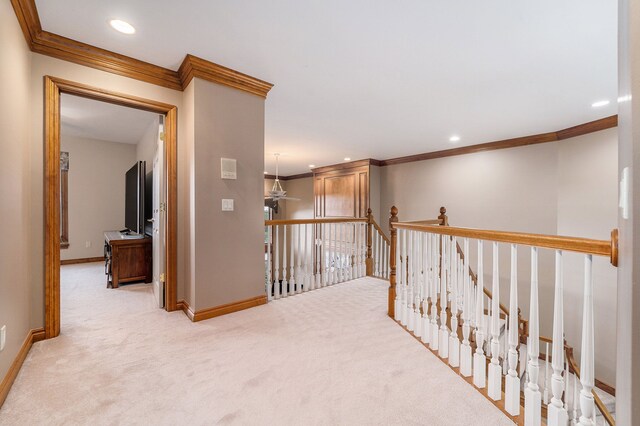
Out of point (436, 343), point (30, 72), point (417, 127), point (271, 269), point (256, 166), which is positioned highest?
point (417, 127)

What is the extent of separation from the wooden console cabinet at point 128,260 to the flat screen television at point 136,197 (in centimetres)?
27

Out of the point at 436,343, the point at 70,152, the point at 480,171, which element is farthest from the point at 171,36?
the point at 480,171

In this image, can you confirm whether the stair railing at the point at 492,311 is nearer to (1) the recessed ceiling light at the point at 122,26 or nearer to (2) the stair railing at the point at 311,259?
(2) the stair railing at the point at 311,259

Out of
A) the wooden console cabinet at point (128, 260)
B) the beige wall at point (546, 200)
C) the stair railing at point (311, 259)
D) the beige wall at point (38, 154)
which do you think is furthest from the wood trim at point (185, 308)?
the beige wall at point (546, 200)

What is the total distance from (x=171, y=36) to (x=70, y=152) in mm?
4706

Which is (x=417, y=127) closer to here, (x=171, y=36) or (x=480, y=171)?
(x=480, y=171)

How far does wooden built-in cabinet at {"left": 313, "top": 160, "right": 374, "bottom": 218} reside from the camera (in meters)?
6.79

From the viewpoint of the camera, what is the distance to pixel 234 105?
2.77 meters

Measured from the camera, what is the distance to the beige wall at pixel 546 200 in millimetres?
3871

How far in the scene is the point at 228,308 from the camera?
2736 mm

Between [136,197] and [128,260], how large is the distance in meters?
1.03

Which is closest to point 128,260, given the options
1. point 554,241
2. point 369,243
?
point 369,243

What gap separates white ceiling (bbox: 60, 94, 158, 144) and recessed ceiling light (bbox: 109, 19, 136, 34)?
1.86 m

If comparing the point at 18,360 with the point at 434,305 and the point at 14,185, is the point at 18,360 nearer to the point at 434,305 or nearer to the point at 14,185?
the point at 14,185
